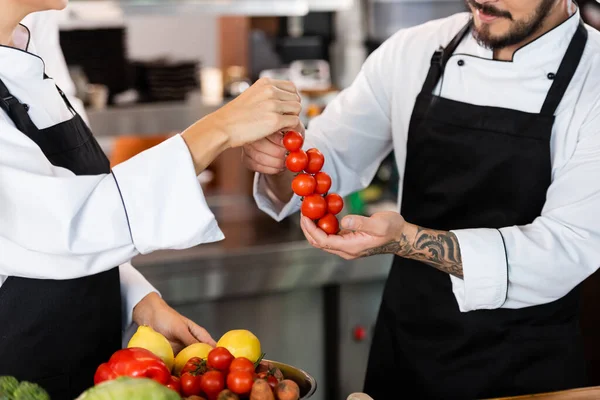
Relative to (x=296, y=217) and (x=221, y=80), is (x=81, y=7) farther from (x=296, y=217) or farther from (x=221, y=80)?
(x=296, y=217)

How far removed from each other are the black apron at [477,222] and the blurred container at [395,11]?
96.2 inches

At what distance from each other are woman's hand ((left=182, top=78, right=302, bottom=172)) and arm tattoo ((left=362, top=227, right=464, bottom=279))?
39 centimetres

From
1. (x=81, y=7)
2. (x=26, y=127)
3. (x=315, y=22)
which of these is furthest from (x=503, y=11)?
(x=315, y=22)

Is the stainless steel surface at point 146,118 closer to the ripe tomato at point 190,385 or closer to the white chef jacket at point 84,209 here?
the white chef jacket at point 84,209

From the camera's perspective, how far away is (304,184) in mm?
1796

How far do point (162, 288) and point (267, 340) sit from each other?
562 millimetres

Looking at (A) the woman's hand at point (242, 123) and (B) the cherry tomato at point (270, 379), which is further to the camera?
(A) the woman's hand at point (242, 123)

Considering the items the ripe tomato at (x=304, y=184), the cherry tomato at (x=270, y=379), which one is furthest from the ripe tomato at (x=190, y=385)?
the ripe tomato at (x=304, y=184)

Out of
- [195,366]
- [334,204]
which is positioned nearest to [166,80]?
[334,204]

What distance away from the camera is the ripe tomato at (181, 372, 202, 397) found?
143 cm

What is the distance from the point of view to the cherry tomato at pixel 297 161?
5.93ft

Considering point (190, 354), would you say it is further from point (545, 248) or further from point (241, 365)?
point (545, 248)

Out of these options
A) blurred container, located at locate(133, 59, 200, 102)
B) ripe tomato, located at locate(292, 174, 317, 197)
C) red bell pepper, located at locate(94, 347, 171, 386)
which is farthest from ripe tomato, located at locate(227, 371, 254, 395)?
blurred container, located at locate(133, 59, 200, 102)

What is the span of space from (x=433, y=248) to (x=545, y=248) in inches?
10.6
